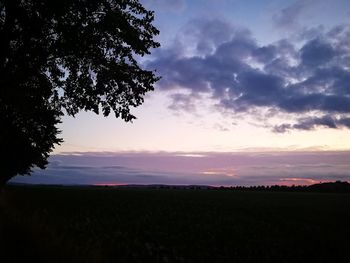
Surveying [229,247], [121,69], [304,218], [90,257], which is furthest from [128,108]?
[90,257]

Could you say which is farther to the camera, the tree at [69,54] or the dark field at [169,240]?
the tree at [69,54]

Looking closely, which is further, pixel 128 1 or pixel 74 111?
pixel 74 111

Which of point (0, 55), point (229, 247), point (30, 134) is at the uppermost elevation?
point (0, 55)

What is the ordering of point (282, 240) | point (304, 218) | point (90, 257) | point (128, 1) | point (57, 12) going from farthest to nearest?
1. point (304, 218)
2. point (128, 1)
3. point (57, 12)
4. point (282, 240)
5. point (90, 257)

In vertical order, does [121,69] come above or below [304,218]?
above

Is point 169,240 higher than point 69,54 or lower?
lower

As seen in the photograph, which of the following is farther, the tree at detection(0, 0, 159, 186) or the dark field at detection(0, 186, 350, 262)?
the tree at detection(0, 0, 159, 186)

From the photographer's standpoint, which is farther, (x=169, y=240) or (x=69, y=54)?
(x=69, y=54)

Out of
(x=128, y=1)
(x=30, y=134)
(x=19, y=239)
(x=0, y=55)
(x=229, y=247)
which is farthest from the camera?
(x=30, y=134)

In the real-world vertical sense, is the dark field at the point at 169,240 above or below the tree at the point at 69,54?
below

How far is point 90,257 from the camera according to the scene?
7527mm

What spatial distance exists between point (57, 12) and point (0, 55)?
152 inches

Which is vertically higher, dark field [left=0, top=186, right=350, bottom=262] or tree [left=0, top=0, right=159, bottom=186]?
tree [left=0, top=0, right=159, bottom=186]

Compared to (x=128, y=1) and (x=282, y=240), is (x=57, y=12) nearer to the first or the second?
(x=128, y=1)
